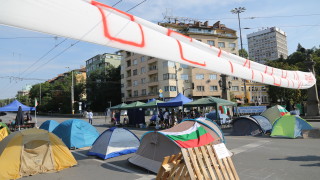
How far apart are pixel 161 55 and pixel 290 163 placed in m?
6.65

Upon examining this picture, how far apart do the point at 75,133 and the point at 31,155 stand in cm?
427

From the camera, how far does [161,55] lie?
2.73 m

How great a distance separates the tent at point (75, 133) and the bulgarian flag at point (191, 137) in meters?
6.28

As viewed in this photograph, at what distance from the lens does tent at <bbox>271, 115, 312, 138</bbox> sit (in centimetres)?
1210

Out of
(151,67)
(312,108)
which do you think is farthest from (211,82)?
(312,108)

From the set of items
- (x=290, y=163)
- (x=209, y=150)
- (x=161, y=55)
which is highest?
(x=161, y=55)

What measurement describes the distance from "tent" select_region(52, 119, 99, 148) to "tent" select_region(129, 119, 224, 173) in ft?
15.7

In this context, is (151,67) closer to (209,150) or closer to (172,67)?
(172,67)

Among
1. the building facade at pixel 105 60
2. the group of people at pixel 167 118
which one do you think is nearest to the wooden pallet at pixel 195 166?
the group of people at pixel 167 118

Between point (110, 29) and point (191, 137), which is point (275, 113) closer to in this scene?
point (191, 137)

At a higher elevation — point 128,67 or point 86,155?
point 128,67

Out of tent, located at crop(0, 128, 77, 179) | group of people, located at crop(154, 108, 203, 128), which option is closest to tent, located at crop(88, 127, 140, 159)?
tent, located at crop(0, 128, 77, 179)

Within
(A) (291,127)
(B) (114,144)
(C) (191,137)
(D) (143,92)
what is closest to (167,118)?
(A) (291,127)

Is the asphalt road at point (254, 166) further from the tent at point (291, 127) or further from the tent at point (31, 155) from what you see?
the tent at point (291, 127)
